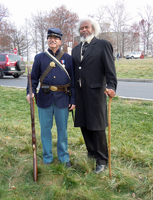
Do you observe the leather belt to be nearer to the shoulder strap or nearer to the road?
the shoulder strap

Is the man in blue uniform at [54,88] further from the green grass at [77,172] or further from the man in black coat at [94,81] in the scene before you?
the green grass at [77,172]

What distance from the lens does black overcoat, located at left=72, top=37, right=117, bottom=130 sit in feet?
9.61

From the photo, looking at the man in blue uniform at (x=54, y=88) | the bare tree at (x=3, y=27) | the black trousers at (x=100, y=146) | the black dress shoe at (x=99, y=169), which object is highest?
the bare tree at (x=3, y=27)

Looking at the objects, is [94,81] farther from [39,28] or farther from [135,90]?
[39,28]

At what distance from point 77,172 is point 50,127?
0.74 m

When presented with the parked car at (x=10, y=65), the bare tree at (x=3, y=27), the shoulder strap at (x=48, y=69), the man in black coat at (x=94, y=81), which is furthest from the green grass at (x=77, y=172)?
the bare tree at (x=3, y=27)

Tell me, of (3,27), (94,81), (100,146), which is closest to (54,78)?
(94,81)

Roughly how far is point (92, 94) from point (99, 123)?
410 mm

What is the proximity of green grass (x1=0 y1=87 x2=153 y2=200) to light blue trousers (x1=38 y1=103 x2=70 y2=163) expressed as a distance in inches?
6.9

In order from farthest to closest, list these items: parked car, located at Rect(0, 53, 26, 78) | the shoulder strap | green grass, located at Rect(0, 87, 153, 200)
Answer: parked car, located at Rect(0, 53, 26, 78), the shoulder strap, green grass, located at Rect(0, 87, 153, 200)

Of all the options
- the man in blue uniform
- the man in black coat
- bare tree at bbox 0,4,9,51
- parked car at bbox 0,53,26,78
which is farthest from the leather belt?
bare tree at bbox 0,4,9,51

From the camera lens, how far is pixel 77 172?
3102 mm

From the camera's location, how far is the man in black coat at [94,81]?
2.94 metres

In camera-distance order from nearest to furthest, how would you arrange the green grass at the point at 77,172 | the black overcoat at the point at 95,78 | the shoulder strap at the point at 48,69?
the green grass at the point at 77,172
the black overcoat at the point at 95,78
the shoulder strap at the point at 48,69
